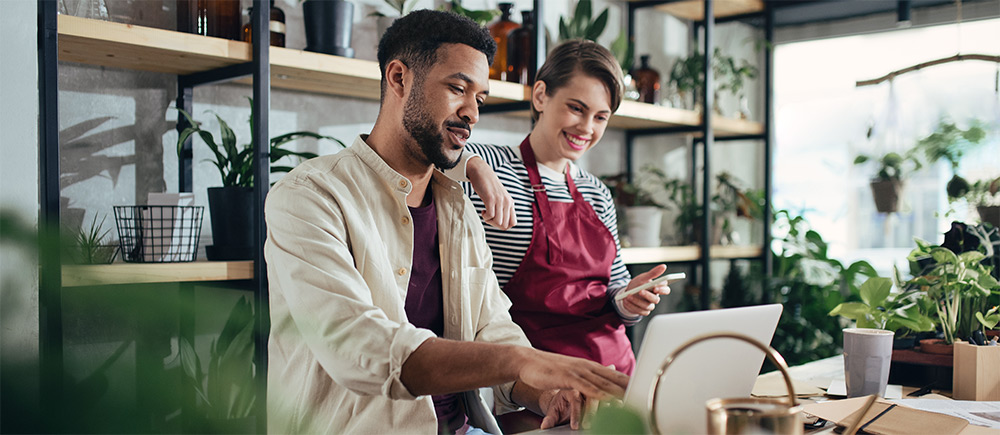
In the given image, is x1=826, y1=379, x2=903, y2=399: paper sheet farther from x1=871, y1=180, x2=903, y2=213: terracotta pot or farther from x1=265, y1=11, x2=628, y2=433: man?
x1=871, y1=180, x2=903, y2=213: terracotta pot

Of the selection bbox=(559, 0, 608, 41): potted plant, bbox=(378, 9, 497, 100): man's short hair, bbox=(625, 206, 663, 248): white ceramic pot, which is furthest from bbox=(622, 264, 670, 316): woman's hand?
bbox=(559, 0, 608, 41): potted plant

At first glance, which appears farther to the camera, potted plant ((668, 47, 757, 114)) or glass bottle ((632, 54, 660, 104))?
potted plant ((668, 47, 757, 114))

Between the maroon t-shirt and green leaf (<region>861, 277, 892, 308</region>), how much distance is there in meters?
0.85

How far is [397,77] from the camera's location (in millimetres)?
1452

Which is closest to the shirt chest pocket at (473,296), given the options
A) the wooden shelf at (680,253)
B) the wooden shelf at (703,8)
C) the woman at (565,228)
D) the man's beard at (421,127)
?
the man's beard at (421,127)

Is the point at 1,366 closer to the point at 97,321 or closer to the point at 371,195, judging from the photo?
the point at 97,321

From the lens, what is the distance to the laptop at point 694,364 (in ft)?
2.87

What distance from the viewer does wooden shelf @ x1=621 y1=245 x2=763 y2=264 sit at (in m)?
2.79

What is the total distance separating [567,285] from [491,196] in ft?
1.28

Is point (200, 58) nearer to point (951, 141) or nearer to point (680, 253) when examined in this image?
point (680, 253)

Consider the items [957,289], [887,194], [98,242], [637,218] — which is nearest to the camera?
[957,289]

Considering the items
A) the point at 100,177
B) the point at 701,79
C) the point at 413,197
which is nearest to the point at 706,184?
the point at 701,79

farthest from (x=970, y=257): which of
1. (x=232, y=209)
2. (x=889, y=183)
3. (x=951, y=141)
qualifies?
(x=951, y=141)

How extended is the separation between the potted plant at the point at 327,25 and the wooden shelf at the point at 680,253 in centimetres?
126
